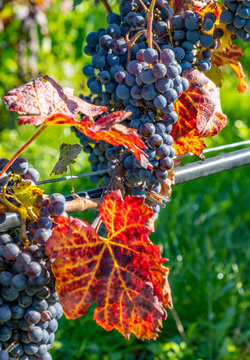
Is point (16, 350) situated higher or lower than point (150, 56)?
lower

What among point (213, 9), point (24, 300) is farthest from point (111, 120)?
point (213, 9)

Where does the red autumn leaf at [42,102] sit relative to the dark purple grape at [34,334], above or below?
above

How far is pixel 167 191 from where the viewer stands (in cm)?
85

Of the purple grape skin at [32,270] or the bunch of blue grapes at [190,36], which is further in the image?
the bunch of blue grapes at [190,36]

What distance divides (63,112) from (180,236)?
6.07 feet

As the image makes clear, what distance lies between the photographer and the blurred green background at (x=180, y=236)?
1.90m

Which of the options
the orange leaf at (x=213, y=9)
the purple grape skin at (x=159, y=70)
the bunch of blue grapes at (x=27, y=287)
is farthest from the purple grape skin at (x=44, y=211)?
the orange leaf at (x=213, y=9)

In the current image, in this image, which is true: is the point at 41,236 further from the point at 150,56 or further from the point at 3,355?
the point at 150,56

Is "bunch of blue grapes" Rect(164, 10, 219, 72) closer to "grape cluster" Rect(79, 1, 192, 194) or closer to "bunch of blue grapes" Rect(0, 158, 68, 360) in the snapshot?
"grape cluster" Rect(79, 1, 192, 194)

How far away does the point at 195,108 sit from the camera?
0.83 meters

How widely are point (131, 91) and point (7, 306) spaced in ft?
1.18

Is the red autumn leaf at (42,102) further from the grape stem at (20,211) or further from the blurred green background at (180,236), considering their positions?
the blurred green background at (180,236)

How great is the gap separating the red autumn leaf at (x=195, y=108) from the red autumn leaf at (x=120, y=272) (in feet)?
0.80

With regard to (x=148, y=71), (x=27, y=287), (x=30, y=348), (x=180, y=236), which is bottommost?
(x=180, y=236)
